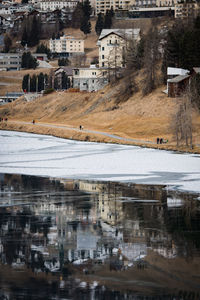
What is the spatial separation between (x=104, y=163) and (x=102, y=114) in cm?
5307

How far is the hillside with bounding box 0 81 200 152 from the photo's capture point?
322ft

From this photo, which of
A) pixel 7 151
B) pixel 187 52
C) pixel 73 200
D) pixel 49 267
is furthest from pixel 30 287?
pixel 187 52

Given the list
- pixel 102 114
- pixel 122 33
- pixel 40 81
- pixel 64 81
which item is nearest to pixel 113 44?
pixel 122 33

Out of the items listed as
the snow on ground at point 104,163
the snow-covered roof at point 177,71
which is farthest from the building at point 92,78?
the snow on ground at point 104,163

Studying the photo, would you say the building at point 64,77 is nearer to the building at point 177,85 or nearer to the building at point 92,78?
the building at point 92,78

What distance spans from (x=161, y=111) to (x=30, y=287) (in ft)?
268

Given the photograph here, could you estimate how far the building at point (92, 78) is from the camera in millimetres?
141125

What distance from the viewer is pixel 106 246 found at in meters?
35.6

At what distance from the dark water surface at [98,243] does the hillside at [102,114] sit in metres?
32.5

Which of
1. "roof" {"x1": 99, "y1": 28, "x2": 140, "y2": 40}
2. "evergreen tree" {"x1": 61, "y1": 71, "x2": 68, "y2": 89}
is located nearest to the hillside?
"roof" {"x1": 99, "y1": 28, "x2": 140, "y2": 40}

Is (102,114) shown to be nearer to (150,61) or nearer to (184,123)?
(150,61)

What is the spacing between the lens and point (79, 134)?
100625 millimetres

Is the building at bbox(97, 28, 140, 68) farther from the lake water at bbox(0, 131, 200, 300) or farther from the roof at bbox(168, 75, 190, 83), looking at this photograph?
the lake water at bbox(0, 131, 200, 300)

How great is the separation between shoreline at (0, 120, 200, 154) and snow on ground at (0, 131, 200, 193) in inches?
83.4
